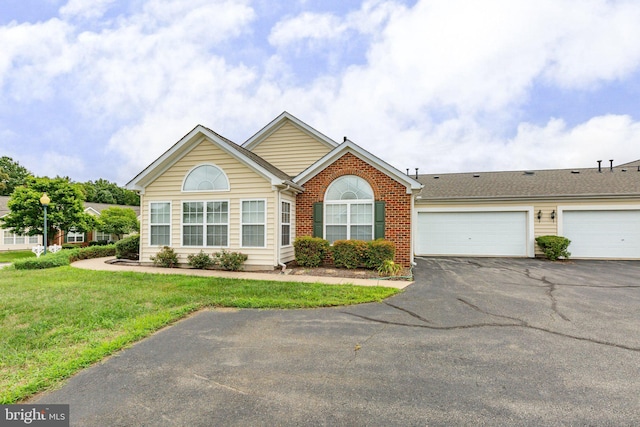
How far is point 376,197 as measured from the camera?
35.6 ft

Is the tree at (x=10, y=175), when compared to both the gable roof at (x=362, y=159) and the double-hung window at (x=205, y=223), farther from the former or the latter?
the gable roof at (x=362, y=159)

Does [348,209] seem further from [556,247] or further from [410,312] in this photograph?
[556,247]

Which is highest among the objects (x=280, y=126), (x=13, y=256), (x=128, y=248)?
(x=280, y=126)

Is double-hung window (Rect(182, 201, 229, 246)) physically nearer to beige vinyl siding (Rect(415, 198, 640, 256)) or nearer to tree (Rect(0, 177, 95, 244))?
beige vinyl siding (Rect(415, 198, 640, 256))

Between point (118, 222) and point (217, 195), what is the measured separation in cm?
2385

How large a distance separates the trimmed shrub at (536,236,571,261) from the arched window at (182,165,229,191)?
13.7m

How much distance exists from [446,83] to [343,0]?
20.7 ft

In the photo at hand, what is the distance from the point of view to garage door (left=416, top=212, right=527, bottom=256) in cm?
1448

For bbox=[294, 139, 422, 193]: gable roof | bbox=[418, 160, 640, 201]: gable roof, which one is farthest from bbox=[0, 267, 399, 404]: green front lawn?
bbox=[418, 160, 640, 201]: gable roof

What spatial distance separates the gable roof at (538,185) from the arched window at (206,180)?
9.70 metres

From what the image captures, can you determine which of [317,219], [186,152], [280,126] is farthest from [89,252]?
[317,219]

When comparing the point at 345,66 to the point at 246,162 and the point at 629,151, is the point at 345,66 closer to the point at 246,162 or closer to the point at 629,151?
the point at 246,162

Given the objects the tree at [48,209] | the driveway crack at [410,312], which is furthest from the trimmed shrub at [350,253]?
the tree at [48,209]

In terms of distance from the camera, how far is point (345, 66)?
16.6 meters
